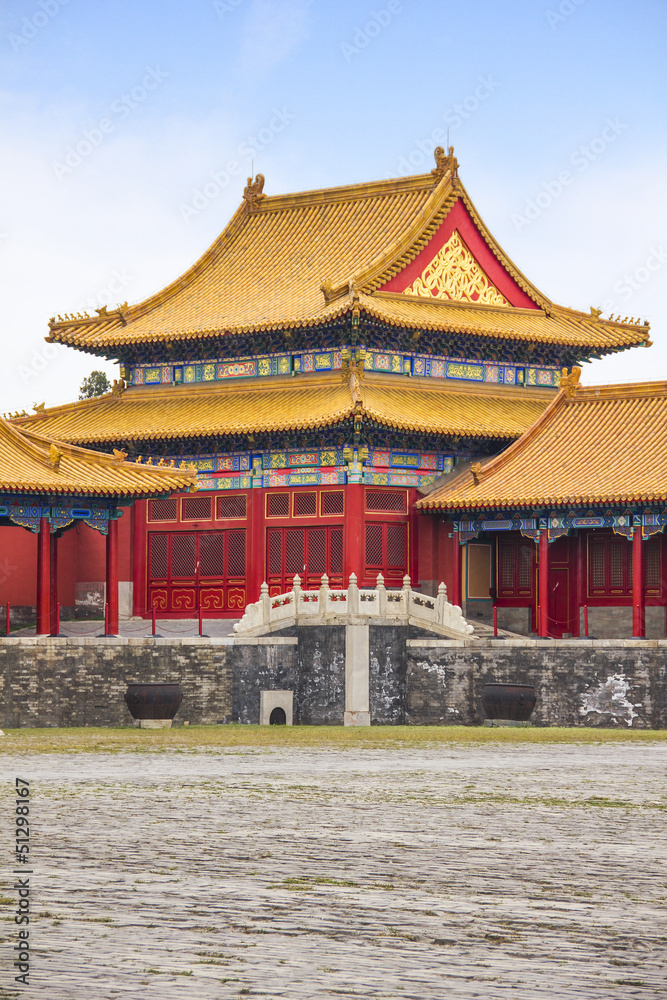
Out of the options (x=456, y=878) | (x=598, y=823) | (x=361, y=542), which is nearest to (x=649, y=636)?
(x=361, y=542)

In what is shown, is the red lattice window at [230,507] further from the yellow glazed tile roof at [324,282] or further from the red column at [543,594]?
the red column at [543,594]

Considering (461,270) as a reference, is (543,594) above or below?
below

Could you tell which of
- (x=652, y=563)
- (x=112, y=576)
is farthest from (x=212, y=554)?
(x=652, y=563)

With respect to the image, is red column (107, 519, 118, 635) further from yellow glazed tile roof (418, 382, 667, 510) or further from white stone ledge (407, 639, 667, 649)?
yellow glazed tile roof (418, 382, 667, 510)

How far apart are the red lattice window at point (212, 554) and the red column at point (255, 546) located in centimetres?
91

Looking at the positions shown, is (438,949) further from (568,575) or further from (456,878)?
(568,575)

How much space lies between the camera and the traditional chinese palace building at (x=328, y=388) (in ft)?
144

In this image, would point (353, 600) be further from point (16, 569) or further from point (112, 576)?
point (16, 569)

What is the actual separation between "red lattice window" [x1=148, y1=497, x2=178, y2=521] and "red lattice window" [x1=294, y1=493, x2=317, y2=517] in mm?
3521

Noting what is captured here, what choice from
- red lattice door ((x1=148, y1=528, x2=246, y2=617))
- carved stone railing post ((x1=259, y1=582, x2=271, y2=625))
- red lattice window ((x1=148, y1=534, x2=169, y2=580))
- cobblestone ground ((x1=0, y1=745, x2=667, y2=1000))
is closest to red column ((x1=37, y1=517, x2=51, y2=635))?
carved stone railing post ((x1=259, y1=582, x2=271, y2=625))

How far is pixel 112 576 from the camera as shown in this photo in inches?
1523

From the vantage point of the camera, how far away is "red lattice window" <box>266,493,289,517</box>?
4456 cm

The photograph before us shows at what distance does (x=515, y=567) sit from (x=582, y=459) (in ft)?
11.6

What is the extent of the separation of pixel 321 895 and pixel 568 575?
29793 millimetres
